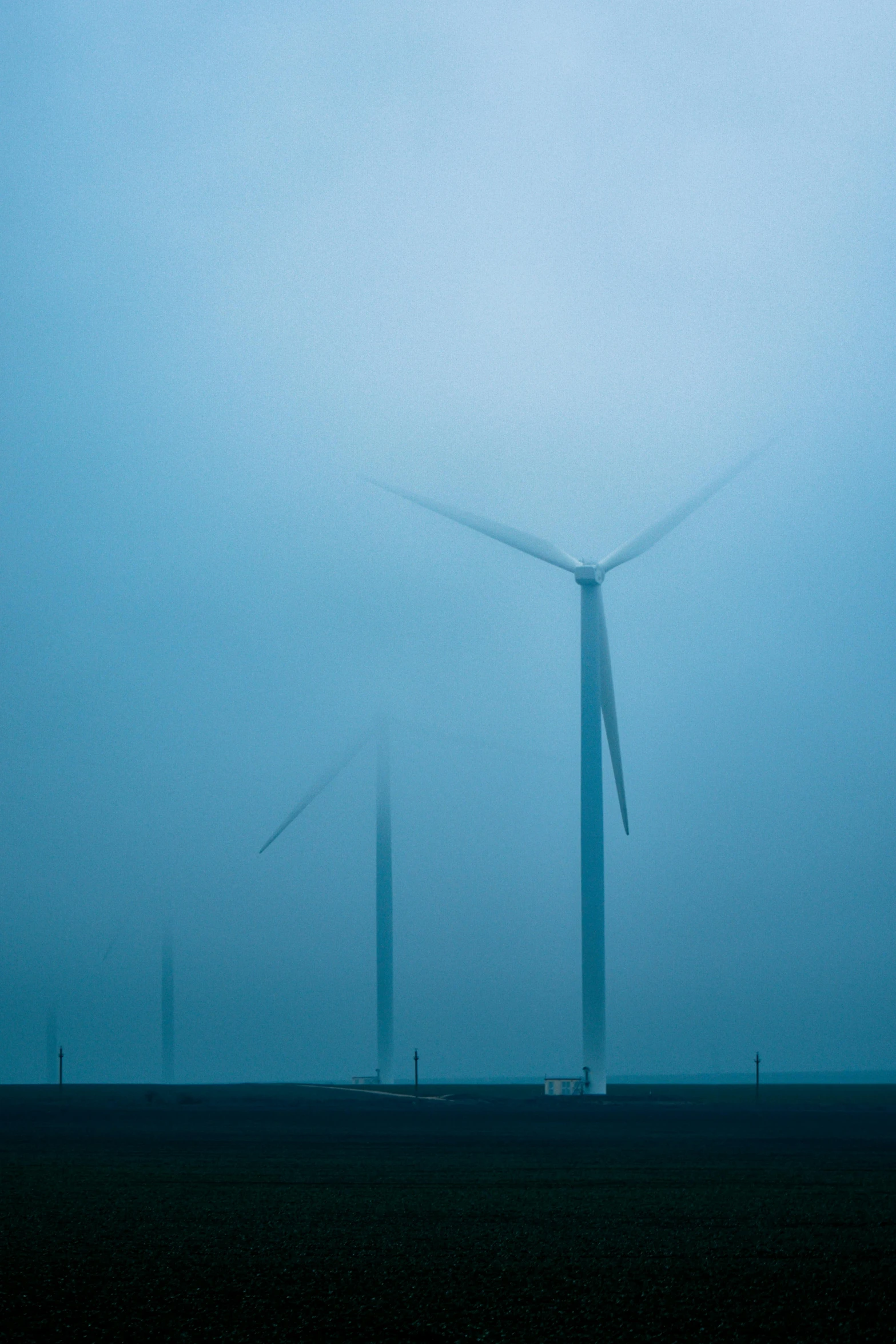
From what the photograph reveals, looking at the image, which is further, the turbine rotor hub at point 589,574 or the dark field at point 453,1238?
the turbine rotor hub at point 589,574

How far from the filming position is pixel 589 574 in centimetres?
7775

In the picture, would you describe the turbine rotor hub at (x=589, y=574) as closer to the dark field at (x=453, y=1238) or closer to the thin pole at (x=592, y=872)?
the thin pole at (x=592, y=872)

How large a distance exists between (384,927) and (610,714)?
28.0m

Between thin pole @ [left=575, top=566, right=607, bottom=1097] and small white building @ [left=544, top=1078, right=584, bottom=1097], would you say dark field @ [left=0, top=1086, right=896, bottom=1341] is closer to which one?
thin pole @ [left=575, top=566, right=607, bottom=1097]

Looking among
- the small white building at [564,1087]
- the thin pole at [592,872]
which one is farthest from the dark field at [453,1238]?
the small white building at [564,1087]

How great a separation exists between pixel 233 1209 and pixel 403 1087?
81978 millimetres

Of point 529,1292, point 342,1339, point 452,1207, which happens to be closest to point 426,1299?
point 529,1292

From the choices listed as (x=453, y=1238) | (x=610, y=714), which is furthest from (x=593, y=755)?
(x=453, y=1238)

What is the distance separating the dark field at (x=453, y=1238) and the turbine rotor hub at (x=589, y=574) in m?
34.6

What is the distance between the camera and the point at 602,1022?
73688 millimetres

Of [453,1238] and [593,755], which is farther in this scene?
[593,755]

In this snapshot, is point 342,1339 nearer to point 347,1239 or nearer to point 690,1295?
point 690,1295

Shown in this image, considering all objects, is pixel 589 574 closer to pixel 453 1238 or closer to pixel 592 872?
pixel 592 872

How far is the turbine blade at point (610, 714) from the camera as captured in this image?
2916 inches
